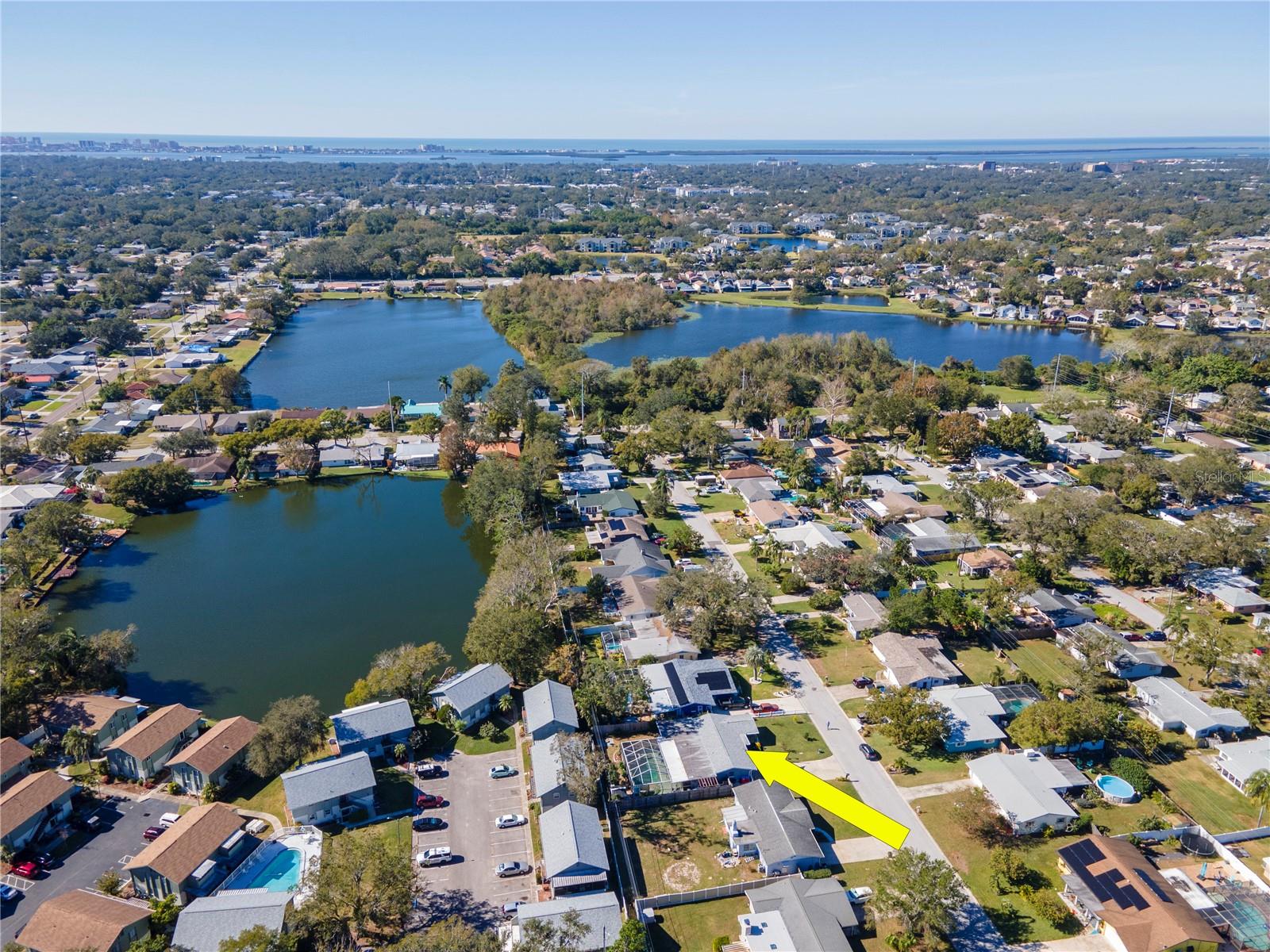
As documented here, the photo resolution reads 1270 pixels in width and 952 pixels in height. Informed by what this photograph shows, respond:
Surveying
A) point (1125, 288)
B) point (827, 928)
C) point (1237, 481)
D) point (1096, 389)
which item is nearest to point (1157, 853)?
point (827, 928)

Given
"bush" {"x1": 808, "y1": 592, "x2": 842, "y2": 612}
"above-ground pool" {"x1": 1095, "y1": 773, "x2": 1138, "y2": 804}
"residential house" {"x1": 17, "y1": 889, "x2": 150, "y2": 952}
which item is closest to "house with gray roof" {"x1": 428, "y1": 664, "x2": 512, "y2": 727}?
"residential house" {"x1": 17, "y1": 889, "x2": 150, "y2": 952}

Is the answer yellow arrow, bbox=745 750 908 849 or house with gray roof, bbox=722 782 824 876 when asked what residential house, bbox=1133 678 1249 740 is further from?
house with gray roof, bbox=722 782 824 876

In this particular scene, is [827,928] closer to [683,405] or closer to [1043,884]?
[1043,884]

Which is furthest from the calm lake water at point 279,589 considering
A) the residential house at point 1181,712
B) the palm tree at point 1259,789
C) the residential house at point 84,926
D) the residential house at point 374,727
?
the palm tree at point 1259,789

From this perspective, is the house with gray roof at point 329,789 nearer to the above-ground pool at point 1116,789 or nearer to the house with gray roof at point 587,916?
the house with gray roof at point 587,916

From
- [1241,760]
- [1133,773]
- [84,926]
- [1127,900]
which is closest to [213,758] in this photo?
[84,926]

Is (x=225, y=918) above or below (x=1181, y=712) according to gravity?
above

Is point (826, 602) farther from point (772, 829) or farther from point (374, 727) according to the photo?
point (374, 727)
